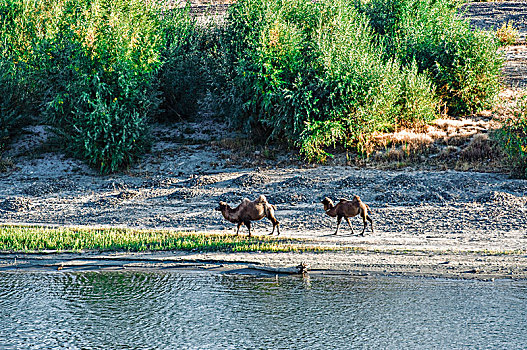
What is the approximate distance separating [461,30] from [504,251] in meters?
15.1

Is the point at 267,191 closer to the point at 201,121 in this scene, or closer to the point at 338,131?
the point at 338,131

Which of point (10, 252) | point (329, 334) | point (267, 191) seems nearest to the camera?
point (329, 334)

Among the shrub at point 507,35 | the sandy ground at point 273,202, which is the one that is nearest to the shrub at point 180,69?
the sandy ground at point 273,202

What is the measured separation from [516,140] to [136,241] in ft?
37.3

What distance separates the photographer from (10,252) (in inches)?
545

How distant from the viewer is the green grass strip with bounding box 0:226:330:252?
13.5 metres

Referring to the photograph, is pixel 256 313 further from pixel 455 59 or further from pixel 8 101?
pixel 455 59

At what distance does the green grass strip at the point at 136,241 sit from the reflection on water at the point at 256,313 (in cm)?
116

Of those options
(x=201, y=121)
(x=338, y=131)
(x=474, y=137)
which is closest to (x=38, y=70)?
(x=201, y=121)

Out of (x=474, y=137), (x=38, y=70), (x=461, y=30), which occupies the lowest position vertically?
(x=474, y=137)

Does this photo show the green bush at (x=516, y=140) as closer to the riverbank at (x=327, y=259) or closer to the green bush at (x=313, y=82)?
the green bush at (x=313, y=82)

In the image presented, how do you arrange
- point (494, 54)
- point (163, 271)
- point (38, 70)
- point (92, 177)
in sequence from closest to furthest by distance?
point (163, 271)
point (92, 177)
point (38, 70)
point (494, 54)

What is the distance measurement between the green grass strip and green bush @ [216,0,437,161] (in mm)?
7835

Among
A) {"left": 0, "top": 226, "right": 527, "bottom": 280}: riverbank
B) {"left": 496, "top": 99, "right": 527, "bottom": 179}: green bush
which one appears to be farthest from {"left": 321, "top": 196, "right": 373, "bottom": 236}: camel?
{"left": 496, "top": 99, "right": 527, "bottom": 179}: green bush
